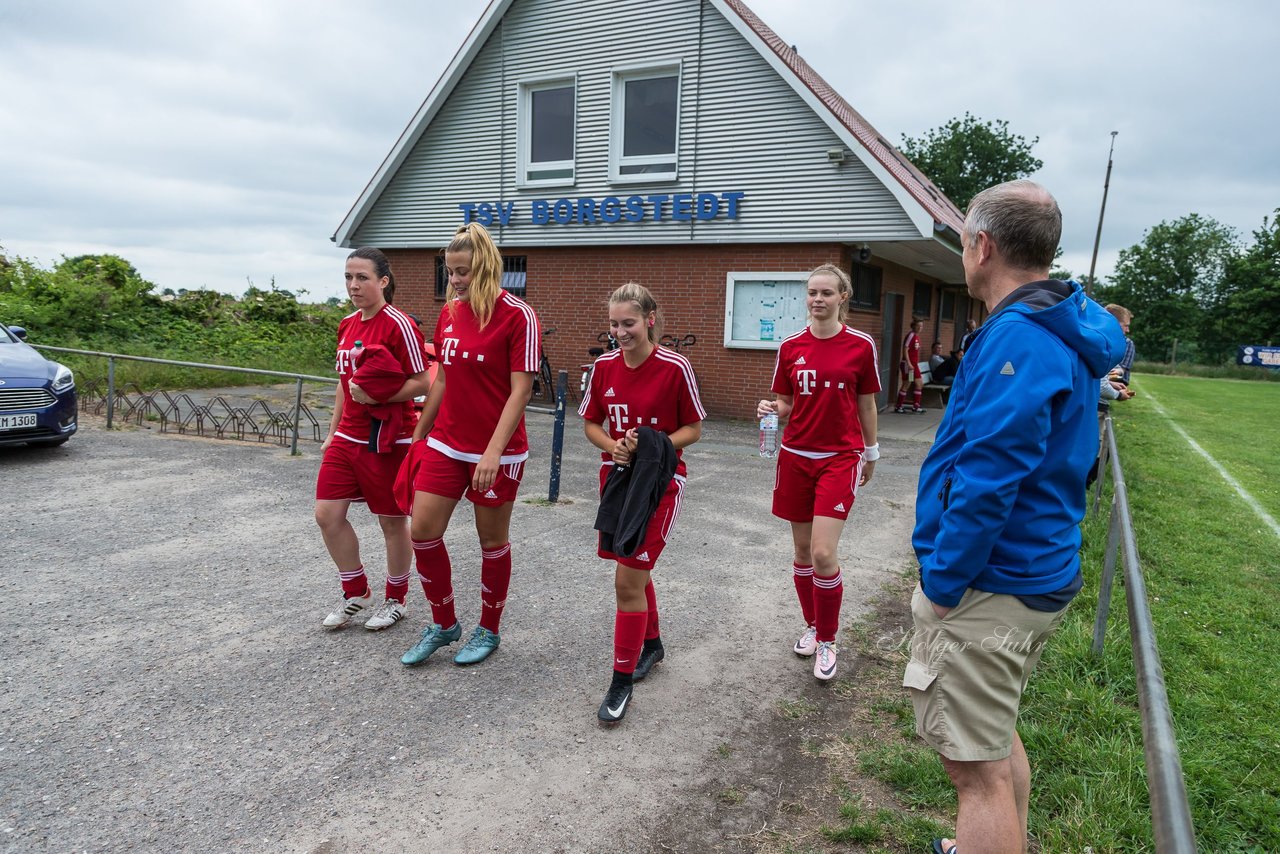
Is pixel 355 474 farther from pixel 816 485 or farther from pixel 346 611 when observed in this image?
pixel 816 485

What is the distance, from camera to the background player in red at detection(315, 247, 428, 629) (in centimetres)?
430

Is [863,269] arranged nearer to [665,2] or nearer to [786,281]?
[786,281]

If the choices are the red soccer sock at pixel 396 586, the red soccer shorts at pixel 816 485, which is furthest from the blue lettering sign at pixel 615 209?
the red soccer sock at pixel 396 586

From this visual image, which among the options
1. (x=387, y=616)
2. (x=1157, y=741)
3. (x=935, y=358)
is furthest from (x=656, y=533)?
(x=935, y=358)

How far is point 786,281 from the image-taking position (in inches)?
554

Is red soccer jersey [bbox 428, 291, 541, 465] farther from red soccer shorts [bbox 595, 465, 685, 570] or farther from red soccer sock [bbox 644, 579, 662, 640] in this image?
red soccer sock [bbox 644, 579, 662, 640]

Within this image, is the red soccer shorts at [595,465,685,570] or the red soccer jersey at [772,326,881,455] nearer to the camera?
the red soccer shorts at [595,465,685,570]

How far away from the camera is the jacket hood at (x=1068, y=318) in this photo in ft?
6.33

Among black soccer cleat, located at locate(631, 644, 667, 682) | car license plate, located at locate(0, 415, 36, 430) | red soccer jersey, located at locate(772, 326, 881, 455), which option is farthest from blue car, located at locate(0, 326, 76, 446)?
red soccer jersey, located at locate(772, 326, 881, 455)

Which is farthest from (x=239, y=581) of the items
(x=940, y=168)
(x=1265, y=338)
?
(x=1265, y=338)

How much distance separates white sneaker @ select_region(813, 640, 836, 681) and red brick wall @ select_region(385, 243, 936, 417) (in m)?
10.3

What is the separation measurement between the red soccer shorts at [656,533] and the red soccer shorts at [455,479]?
528mm

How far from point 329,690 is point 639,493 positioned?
5.70 feet

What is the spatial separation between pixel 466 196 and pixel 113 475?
10.2 meters
